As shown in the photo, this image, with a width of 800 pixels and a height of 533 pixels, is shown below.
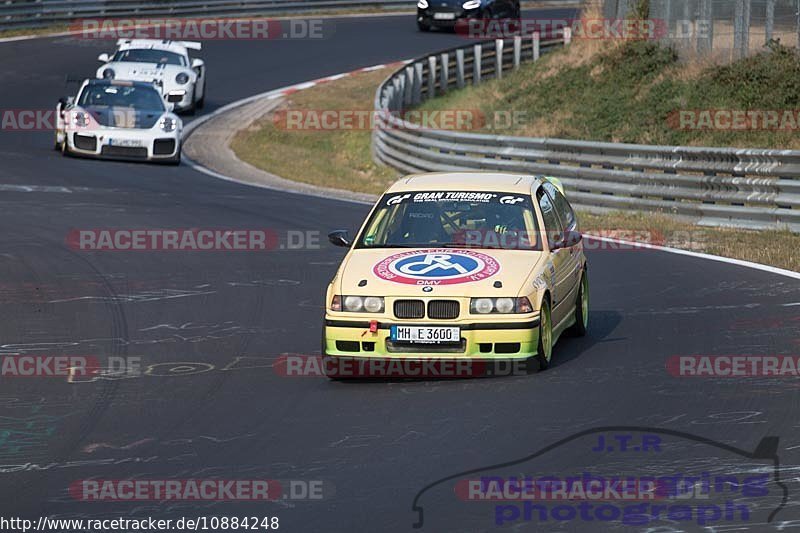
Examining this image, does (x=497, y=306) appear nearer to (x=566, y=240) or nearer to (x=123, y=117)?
(x=566, y=240)

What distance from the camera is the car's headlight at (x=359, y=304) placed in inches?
392

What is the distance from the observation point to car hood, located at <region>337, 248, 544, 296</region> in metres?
9.92

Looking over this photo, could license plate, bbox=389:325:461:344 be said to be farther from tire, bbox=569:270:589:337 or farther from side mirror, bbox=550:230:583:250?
tire, bbox=569:270:589:337

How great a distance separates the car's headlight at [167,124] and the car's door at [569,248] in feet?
46.6

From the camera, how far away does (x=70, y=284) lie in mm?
13898

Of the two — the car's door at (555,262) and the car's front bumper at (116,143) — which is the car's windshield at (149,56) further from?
the car's door at (555,262)

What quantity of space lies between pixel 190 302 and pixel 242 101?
2325 cm

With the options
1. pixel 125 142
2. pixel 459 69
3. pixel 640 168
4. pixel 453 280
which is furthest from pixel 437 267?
pixel 459 69

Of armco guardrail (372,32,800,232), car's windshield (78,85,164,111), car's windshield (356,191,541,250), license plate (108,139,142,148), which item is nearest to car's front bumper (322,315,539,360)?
car's windshield (356,191,541,250)

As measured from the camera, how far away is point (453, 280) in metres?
9.97

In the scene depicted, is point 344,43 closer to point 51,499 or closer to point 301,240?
point 301,240

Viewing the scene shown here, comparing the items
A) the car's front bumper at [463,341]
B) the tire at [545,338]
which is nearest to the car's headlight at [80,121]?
the car's front bumper at [463,341]

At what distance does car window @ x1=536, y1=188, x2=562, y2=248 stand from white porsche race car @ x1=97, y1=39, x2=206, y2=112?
1901 centimetres
